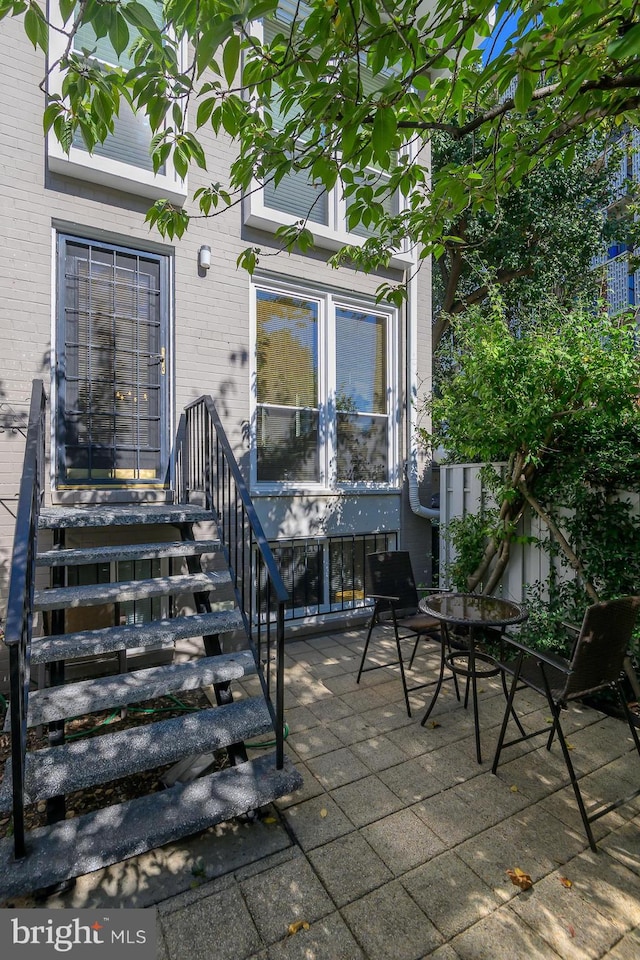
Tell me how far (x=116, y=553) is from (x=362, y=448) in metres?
3.20

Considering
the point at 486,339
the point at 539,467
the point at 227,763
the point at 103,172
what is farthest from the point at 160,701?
the point at 103,172

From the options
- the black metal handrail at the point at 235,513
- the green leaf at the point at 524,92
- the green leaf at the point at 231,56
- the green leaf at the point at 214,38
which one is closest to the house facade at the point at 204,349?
the black metal handrail at the point at 235,513

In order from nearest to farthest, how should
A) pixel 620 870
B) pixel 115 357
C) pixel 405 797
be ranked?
pixel 620 870
pixel 405 797
pixel 115 357

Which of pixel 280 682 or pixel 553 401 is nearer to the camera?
pixel 280 682

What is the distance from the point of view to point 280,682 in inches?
88.6

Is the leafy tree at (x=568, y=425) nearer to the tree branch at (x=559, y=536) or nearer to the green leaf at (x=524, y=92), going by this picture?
the tree branch at (x=559, y=536)

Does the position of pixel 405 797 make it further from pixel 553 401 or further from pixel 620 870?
pixel 553 401

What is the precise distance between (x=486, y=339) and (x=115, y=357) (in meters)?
3.17

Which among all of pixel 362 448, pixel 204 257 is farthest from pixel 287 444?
pixel 204 257

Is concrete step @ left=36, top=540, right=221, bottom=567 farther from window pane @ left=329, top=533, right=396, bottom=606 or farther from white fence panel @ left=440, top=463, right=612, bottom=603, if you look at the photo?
white fence panel @ left=440, top=463, right=612, bottom=603

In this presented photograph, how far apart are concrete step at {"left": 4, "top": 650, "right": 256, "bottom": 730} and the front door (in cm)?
200

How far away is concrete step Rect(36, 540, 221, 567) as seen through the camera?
2.74m

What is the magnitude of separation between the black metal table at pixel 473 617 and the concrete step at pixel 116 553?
5.12 ft
